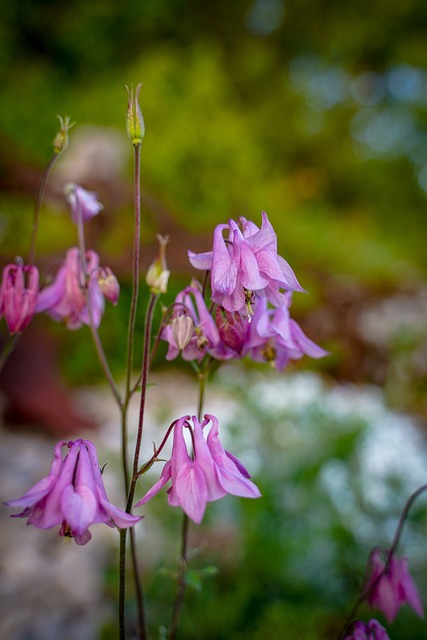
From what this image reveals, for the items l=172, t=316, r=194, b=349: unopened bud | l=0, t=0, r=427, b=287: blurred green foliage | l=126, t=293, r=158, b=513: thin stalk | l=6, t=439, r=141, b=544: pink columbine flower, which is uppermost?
l=0, t=0, r=427, b=287: blurred green foliage

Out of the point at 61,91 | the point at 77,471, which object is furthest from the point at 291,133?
the point at 77,471

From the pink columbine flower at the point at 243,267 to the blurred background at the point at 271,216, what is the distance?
37 centimetres

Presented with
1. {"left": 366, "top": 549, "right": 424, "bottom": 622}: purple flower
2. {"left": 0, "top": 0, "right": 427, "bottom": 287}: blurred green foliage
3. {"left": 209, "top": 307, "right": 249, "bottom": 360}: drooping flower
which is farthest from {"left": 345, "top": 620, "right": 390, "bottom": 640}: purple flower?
{"left": 0, "top": 0, "right": 427, "bottom": 287}: blurred green foliage

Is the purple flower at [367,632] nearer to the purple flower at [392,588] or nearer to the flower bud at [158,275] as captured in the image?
the purple flower at [392,588]

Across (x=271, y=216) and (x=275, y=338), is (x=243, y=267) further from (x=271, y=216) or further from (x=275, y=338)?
(x=271, y=216)

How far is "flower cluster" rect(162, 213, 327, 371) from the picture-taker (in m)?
0.49

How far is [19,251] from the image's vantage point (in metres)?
3.51

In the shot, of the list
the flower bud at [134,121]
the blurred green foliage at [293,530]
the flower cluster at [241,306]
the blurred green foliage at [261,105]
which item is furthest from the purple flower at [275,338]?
the blurred green foliage at [261,105]

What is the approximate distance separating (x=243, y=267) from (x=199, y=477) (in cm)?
19

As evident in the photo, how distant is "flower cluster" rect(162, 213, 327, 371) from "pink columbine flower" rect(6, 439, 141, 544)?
0.47 feet

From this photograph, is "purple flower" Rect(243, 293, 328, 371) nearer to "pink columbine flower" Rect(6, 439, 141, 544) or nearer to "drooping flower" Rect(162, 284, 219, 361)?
"drooping flower" Rect(162, 284, 219, 361)

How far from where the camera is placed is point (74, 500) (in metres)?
0.46

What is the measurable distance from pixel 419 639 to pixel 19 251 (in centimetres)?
308

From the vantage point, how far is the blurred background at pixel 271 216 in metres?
1.42
